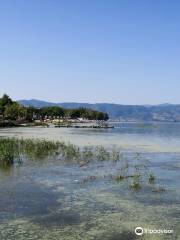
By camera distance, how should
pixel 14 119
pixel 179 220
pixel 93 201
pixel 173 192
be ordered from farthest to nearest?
pixel 14 119 < pixel 173 192 < pixel 93 201 < pixel 179 220

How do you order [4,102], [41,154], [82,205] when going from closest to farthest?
[82,205] → [41,154] → [4,102]

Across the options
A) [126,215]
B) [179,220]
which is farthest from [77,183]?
[179,220]

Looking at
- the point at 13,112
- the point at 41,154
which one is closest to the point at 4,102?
the point at 13,112

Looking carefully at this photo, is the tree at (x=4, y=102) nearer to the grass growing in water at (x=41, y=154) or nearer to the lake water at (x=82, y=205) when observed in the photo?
the grass growing in water at (x=41, y=154)

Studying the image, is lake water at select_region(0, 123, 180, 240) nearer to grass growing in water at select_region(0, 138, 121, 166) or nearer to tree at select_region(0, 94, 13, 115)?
grass growing in water at select_region(0, 138, 121, 166)

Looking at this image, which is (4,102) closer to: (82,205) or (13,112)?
(13,112)

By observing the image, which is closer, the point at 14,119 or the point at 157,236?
the point at 157,236

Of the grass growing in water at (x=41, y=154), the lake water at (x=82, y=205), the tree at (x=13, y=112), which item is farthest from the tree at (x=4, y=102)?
the lake water at (x=82, y=205)

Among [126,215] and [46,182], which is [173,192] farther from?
[46,182]

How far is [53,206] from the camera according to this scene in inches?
790

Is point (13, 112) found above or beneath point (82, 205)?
above

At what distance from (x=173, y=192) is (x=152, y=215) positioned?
5.64m

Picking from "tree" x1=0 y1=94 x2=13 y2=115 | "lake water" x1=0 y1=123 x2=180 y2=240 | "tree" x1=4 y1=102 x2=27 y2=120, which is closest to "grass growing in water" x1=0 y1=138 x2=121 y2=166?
"lake water" x1=0 y1=123 x2=180 y2=240

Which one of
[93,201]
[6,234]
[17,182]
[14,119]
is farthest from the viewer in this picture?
[14,119]
